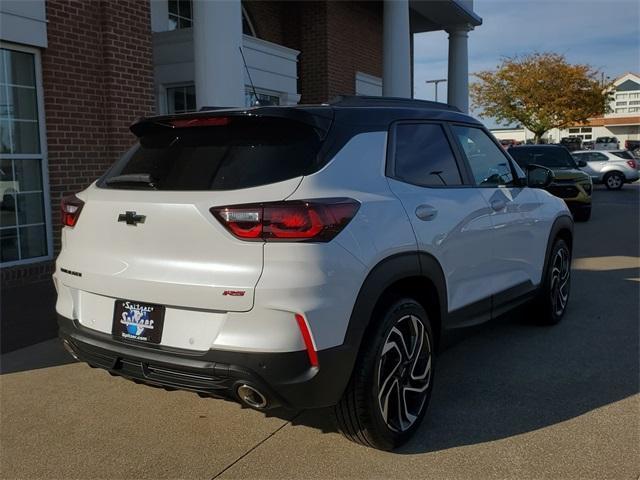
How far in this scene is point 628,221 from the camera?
47.4 ft

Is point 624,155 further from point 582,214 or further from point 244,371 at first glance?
point 244,371

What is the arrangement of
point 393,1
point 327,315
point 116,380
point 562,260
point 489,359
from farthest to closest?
1. point 393,1
2. point 562,260
3. point 489,359
4. point 116,380
5. point 327,315

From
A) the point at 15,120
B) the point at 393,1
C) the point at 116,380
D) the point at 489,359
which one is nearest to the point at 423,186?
the point at 489,359

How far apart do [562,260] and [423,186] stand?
8.93 ft

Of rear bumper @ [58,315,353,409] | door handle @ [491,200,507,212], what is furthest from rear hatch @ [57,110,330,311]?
door handle @ [491,200,507,212]

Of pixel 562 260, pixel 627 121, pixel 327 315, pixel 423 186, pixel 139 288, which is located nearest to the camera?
pixel 327 315

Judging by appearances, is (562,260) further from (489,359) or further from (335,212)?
(335,212)

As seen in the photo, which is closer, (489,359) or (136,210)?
(136,210)

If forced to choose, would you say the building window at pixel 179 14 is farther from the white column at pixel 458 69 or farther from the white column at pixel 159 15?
the white column at pixel 458 69

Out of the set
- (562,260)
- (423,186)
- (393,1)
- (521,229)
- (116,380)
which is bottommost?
(116,380)

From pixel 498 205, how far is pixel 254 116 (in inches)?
81.7

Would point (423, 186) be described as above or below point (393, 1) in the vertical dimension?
below

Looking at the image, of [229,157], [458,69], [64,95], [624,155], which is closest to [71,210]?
[229,157]

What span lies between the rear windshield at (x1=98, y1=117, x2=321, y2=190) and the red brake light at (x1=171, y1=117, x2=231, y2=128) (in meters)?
0.02
